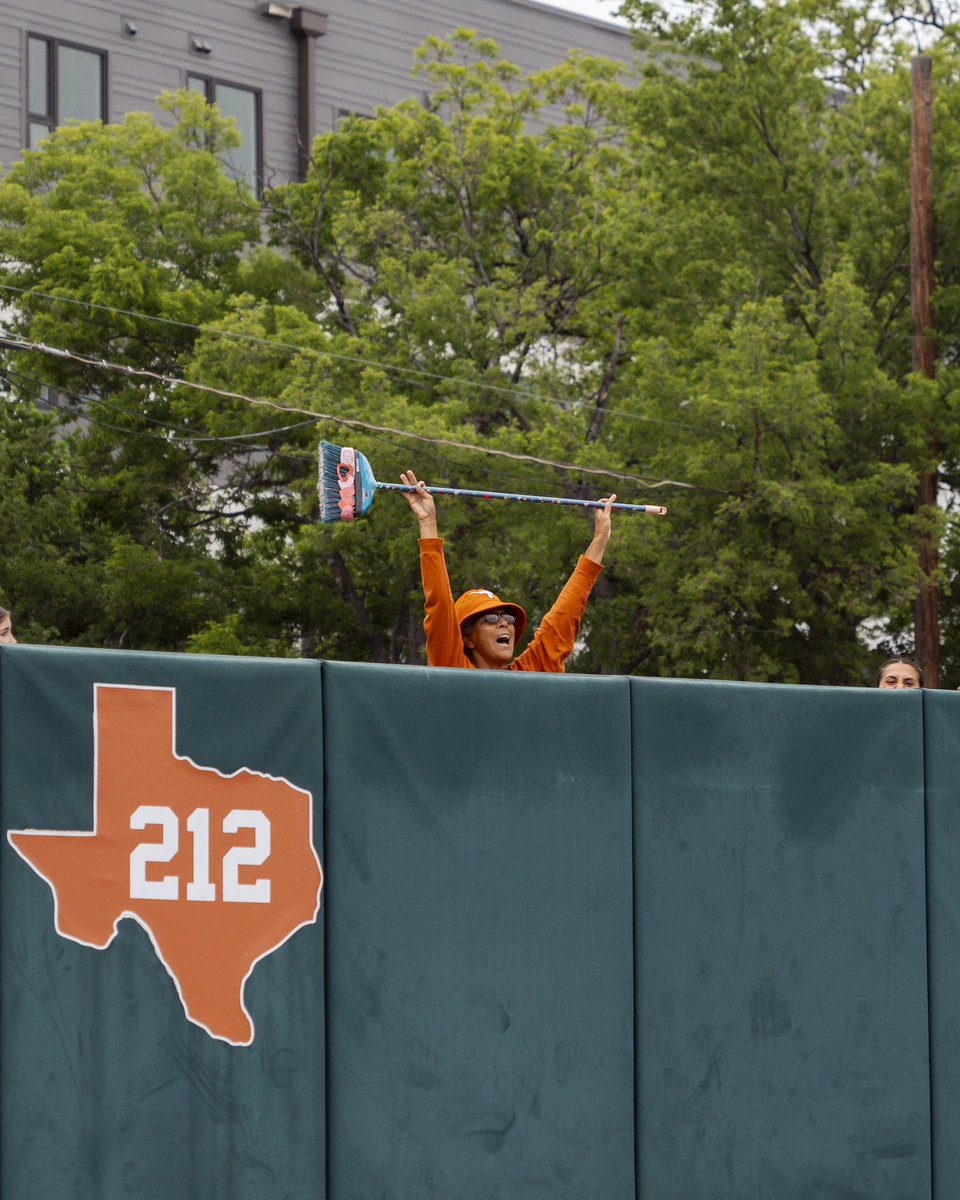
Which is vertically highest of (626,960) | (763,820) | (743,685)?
(743,685)

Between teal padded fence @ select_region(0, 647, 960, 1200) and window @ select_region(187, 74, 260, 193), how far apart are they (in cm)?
2549

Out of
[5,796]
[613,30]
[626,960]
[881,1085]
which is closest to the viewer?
[5,796]

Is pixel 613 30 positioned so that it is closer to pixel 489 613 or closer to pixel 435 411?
pixel 435 411

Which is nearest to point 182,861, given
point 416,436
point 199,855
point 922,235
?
point 199,855

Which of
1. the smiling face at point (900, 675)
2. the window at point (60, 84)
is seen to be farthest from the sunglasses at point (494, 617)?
the window at point (60, 84)

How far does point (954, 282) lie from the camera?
19.4 meters

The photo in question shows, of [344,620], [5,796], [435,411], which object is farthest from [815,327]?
[5,796]

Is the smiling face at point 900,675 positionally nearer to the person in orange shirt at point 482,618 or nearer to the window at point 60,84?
the person in orange shirt at point 482,618

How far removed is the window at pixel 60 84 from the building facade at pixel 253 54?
0.02 m

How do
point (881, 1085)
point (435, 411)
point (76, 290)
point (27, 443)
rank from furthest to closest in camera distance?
point (27, 443) < point (76, 290) < point (435, 411) < point (881, 1085)

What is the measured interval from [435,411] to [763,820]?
496 inches

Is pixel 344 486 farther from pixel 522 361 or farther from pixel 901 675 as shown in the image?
pixel 522 361

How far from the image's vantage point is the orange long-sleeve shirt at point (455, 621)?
6.41 m

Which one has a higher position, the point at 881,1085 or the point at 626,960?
the point at 626,960
